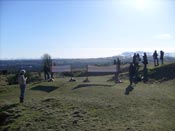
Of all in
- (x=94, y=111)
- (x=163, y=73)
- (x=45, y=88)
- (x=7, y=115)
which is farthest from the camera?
(x=163, y=73)

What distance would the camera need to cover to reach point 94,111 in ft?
60.7

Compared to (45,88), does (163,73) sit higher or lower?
higher

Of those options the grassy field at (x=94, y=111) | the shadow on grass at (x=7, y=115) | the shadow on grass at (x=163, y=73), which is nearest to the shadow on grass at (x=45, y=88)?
the grassy field at (x=94, y=111)

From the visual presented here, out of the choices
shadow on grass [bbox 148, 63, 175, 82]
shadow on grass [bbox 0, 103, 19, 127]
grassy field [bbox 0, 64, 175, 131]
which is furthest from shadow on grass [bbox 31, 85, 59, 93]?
shadow on grass [bbox 148, 63, 175, 82]

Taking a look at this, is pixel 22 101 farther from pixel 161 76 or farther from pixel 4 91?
pixel 161 76

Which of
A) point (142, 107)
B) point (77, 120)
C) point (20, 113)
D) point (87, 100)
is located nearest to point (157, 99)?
point (142, 107)

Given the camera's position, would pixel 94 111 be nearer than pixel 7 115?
Yes

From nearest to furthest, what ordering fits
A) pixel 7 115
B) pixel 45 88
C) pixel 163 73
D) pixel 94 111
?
pixel 94 111
pixel 7 115
pixel 45 88
pixel 163 73

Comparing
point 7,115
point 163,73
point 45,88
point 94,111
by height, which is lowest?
point 7,115

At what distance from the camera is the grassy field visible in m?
16.0

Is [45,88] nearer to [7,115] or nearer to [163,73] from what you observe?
[7,115]

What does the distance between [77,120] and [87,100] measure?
470 centimetres

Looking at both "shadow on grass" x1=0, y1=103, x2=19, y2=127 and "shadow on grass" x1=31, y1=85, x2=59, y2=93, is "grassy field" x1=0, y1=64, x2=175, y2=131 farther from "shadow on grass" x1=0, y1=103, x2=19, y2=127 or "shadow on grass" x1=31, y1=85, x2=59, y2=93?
"shadow on grass" x1=31, y1=85, x2=59, y2=93

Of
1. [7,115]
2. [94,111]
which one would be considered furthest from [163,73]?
[7,115]
